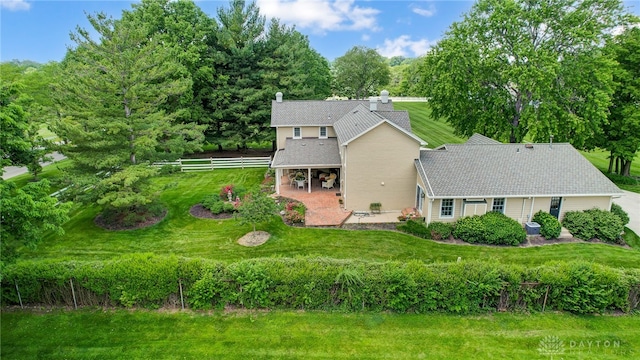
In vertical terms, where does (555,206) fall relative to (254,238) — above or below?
above

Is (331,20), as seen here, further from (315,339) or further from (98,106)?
(315,339)

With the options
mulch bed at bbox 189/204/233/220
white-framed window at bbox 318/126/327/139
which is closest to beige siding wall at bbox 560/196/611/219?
white-framed window at bbox 318/126/327/139

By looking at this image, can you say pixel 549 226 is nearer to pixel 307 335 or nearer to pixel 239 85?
pixel 307 335

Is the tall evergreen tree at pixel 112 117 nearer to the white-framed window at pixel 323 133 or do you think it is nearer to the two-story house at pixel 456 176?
the two-story house at pixel 456 176

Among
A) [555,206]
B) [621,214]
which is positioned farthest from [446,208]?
[621,214]

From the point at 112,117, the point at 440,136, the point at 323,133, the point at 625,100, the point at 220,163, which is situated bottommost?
the point at 220,163

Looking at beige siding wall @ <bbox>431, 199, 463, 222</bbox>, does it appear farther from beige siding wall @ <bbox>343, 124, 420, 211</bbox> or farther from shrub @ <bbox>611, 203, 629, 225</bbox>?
shrub @ <bbox>611, 203, 629, 225</bbox>

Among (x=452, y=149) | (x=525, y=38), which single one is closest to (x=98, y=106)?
(x=452, y=149)
